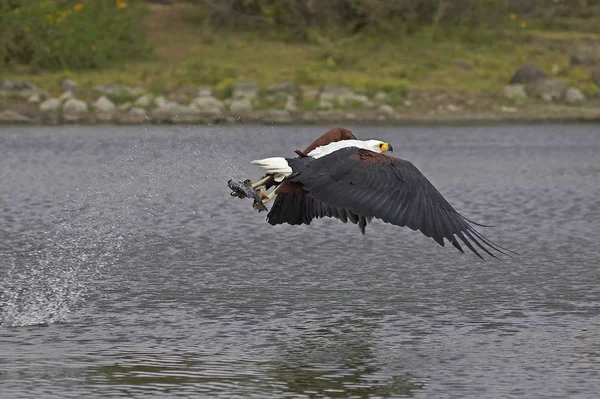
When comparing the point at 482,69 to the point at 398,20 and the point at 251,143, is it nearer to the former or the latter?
the point at 398,20

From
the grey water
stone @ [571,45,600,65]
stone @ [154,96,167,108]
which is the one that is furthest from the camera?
stone @ [571,45,600,65]

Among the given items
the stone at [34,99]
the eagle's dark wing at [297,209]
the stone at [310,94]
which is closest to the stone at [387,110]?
the stone at [310,94]

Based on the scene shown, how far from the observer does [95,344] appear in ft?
29.1

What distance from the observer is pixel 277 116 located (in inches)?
1182

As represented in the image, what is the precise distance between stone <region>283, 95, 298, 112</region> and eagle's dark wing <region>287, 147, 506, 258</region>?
71.7ft

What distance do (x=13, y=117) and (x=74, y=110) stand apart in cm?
136

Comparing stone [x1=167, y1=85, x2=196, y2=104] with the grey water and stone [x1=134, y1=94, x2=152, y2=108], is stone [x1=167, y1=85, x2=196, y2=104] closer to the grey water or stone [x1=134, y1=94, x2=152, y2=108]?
stone [x1=134, y1=94, x2=152, y2=108]

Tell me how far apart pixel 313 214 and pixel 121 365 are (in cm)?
220

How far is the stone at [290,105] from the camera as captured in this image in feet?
101

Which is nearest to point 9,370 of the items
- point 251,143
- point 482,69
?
point 251,143

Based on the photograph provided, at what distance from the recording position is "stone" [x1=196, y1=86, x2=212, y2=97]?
102 feet

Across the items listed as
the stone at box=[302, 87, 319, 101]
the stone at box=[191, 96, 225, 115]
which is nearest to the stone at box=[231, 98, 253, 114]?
the stone at box=[191, 96, 225, 115]

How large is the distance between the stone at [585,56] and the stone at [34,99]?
1419 centimetres

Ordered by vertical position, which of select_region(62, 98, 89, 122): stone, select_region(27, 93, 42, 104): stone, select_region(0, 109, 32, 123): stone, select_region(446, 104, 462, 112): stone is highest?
select_region(446, 104, 462, 112): stone
